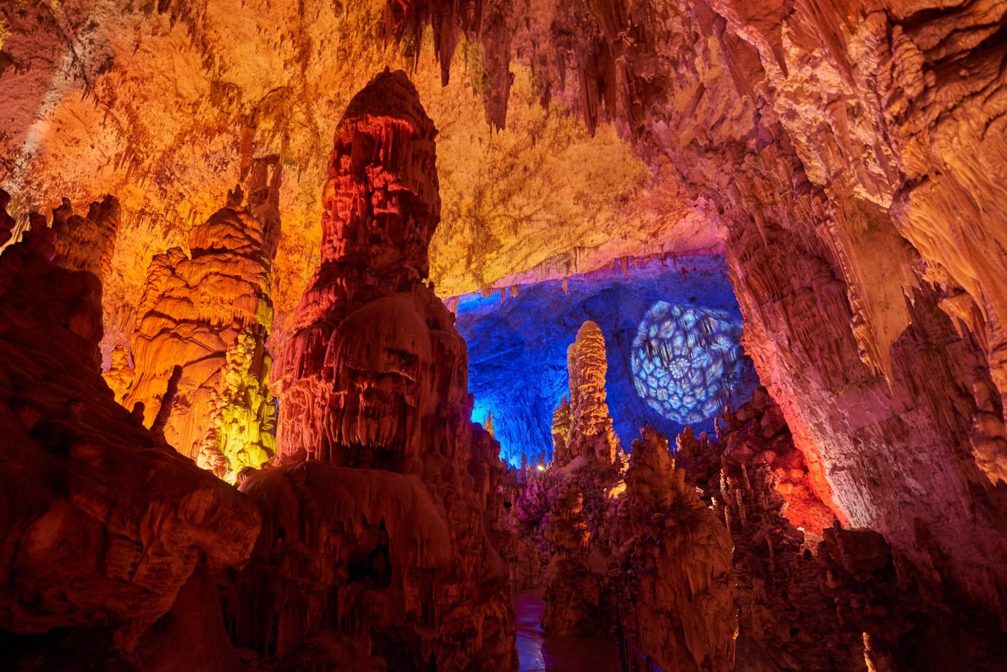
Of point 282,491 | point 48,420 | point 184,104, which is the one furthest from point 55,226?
point 48,420

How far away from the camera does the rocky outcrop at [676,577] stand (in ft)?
23.3

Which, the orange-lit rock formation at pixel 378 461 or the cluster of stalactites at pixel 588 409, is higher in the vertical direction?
the cluster of stalactites at pixel 588 409

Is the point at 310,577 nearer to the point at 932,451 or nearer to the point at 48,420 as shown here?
the point at 48,420

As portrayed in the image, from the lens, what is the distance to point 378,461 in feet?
20.9

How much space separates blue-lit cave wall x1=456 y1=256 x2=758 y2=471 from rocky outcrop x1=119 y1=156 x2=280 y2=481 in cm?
1304

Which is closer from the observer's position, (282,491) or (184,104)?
(282,491)

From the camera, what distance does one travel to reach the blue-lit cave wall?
2128cm

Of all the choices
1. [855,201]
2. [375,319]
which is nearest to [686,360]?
[855,201]

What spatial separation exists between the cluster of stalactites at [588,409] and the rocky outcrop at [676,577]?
7745mm

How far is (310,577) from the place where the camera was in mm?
4852

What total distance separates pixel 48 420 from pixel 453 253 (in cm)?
1112

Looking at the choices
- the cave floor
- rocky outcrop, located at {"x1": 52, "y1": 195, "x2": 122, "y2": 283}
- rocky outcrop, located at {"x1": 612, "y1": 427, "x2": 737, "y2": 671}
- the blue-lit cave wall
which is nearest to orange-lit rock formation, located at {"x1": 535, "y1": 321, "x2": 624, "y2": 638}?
the cave floor

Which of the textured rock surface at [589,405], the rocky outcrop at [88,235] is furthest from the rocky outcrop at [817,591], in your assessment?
the rocky outcrop at [88,235]

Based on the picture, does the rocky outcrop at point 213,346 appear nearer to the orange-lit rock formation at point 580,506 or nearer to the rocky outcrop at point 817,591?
the orange-lit rock formation at point 580,506
